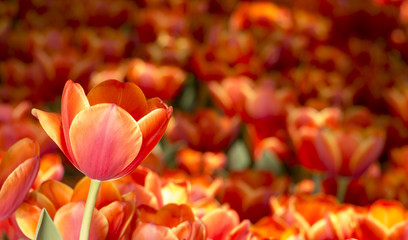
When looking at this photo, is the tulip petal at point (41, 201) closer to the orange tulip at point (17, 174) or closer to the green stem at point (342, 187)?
the orange tulip at point (17, 174)

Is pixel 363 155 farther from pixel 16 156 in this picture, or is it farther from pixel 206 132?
pixel 16 156

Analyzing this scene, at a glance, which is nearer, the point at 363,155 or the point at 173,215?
the point at 173,215

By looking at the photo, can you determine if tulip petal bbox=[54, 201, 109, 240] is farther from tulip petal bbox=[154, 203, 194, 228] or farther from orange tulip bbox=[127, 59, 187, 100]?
orange tulip bbox=[127, 59, 187, 100]

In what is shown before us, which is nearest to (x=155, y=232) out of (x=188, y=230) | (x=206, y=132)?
(x=188, y=230)

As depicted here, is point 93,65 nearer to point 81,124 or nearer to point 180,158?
point 180,158

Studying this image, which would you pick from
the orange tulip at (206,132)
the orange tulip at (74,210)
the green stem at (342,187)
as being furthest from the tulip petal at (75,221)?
the orange tulip at (206,132)

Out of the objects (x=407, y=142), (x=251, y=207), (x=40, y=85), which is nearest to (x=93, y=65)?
(x=40, y=85)

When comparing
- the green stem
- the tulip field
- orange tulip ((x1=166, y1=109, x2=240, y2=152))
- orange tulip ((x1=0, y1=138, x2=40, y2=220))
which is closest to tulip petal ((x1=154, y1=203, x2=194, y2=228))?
the tulip field
